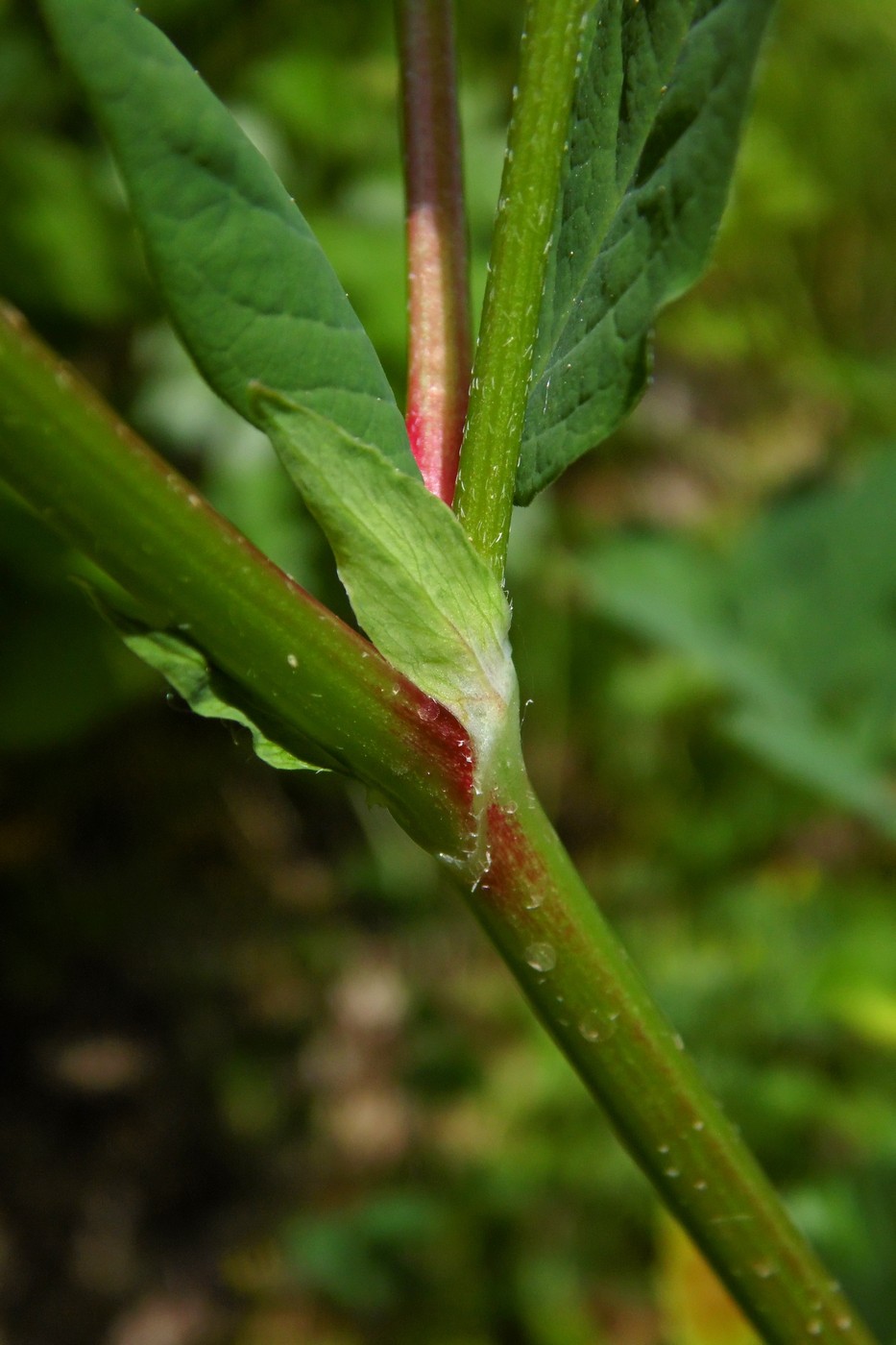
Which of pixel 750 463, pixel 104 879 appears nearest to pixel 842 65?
pixel 750 463

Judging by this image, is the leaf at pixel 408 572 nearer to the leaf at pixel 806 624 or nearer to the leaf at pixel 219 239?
the leaf at pixel 219 239

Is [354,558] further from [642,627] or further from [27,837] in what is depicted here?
[27,837]

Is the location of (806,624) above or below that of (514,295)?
below

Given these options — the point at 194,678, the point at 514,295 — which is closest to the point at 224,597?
the point at 194,678

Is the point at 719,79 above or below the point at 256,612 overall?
above

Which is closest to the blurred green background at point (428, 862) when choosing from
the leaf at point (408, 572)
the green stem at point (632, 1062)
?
the green stem at point (632, 1062)

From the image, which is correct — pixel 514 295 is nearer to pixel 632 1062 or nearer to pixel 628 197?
pixel 628 197
